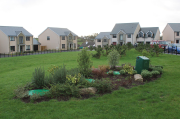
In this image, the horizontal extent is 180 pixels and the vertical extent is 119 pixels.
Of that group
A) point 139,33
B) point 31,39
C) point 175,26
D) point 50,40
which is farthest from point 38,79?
point 175,26

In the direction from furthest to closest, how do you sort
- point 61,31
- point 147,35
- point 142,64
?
point 61,31 < point 147,35 < point 142,64

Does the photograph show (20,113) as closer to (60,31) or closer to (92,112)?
→ (92,112)

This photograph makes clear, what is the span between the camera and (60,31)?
61312 mm

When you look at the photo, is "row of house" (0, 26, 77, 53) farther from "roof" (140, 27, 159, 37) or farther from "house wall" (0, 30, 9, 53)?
"roof" (140, 27, 159, 37)

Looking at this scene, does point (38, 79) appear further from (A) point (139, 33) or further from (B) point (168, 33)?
(B) point (168, 33)

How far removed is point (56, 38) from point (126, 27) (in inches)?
1008

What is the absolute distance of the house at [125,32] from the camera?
60019 mm

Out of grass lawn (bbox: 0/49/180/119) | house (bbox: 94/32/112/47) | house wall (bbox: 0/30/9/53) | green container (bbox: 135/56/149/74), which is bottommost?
grass lawn (bbox: 0/49/180/119)

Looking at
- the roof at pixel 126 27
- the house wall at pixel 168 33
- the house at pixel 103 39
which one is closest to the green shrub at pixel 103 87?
the roof at pixel 126 27

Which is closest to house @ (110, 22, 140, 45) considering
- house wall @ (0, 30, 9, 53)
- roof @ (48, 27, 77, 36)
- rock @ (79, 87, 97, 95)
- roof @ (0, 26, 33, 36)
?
roof @ (48, 27, 77, 36)

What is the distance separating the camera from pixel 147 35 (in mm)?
60500

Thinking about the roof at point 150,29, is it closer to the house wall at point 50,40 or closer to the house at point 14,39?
the house wall at point 50,40

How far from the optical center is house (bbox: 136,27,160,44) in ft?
196

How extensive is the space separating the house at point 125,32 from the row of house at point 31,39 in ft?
51.1
